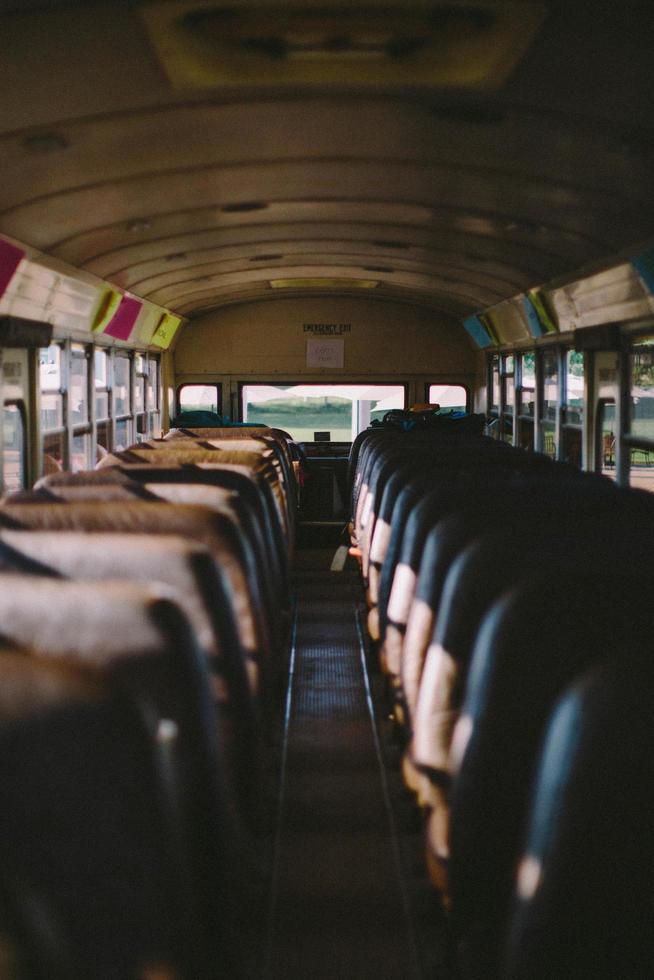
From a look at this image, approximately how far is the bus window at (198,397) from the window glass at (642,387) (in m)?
5.64

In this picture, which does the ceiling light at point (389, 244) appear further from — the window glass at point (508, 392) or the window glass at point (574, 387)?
the window glass at point (508, 392)

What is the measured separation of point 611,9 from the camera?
83.2 inches

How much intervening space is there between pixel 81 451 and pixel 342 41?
14.9ft

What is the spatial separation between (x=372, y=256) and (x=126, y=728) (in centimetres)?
619

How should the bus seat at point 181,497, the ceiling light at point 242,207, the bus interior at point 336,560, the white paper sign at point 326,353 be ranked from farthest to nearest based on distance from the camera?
1. the white paper sign at point 326,353
2. the ceiling light at point 242,207
3. the bus seat at point 181,497
4. the bus interior at point 336,560

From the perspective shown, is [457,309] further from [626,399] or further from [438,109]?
[438,109]

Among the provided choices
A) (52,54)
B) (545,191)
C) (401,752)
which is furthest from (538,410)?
(52,54)

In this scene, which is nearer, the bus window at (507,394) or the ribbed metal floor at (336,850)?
the ribbed metal floor at (336,850)

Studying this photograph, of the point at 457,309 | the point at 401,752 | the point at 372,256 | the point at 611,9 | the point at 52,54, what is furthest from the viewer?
the point at 457,309

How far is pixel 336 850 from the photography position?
302 cm

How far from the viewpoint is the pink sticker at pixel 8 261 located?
174 inches

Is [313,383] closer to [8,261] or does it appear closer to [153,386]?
[153,386]

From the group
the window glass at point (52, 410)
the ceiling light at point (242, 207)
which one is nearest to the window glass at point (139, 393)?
the window glass at point (52, 410)

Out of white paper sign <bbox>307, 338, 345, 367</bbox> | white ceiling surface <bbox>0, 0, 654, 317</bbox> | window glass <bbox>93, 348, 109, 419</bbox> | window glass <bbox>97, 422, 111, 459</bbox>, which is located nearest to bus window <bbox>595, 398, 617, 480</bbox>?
white ceiling surface <bbox>0, 0, 654, 317</bbox>
